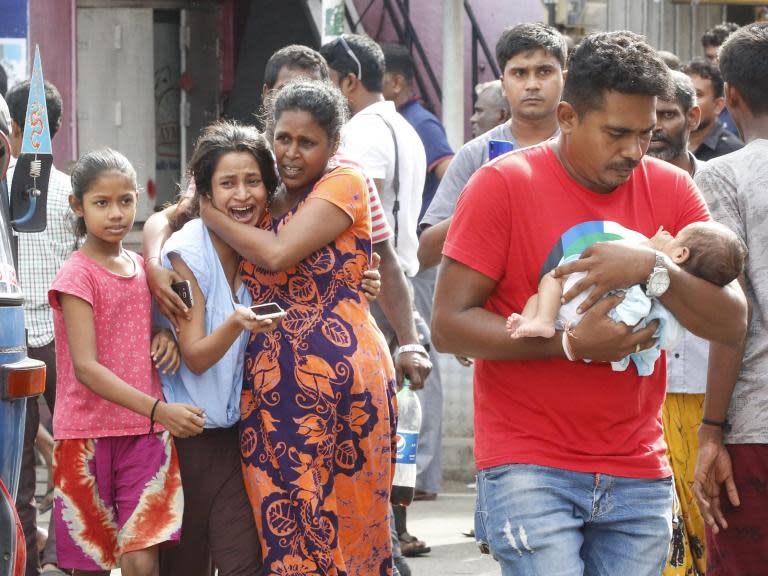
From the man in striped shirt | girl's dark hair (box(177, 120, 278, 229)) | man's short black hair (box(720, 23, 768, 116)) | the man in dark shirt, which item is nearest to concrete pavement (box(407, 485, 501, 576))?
the man in striped shirt

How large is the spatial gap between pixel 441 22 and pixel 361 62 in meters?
7.10

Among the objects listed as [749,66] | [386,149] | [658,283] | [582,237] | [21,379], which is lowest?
[21,379]

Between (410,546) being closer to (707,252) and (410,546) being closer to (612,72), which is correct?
(707,252)

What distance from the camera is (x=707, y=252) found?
12.5 feet

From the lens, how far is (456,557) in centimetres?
764

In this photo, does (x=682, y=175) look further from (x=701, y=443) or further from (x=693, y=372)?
(x=693, y=372)

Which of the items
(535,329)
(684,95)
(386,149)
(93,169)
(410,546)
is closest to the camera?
(535,329)

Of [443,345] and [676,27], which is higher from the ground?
[676,27]

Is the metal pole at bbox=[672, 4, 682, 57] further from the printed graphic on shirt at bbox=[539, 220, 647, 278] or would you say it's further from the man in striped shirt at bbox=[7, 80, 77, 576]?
the printed graphic on shirt at bbox=[539, 220, 647, 278]

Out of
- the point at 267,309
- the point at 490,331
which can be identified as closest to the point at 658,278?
the point at 490,331

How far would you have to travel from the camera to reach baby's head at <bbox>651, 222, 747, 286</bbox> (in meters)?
3.81

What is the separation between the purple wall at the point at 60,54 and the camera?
38.7 ft

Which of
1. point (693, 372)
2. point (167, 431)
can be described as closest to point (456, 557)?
point (693, 372)

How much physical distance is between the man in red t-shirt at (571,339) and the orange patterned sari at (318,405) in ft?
2.70
